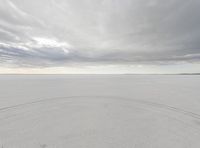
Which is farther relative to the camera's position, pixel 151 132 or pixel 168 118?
pixel 168 118

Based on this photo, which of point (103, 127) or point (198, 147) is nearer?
point (198, 147)

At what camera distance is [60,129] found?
396 centimetres

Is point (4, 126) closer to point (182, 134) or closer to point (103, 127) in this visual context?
point (103, 127)

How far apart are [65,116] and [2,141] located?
2.31 metres

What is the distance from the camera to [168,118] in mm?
4957

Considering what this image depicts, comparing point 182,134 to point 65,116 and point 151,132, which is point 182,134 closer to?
point 151,132

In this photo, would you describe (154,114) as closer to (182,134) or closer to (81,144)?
(182,134)

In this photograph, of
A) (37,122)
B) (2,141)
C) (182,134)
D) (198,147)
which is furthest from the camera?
(37,122)

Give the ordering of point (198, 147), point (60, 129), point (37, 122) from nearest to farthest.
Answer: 1. point (198, 147)
2. point (60, 129)
3. point (37, 122)

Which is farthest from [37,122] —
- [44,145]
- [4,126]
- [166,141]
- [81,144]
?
[166,141]

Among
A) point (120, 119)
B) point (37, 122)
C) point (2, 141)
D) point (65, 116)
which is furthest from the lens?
point (65, 116)

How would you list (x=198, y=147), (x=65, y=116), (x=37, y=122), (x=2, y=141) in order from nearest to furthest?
(x=198, y=147)
(x=2, y=141)
(x=37, y=122)
(x=65, y=116)

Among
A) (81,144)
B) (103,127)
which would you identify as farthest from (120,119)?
(81,144)

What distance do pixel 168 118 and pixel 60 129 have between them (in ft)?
14.9
